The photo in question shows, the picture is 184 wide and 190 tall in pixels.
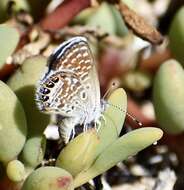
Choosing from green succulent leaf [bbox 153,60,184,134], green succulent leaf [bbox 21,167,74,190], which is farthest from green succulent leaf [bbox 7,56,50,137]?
green succulent leaf [bbox 153,60,184,134]

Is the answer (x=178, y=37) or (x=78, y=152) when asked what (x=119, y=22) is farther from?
(x=78, y=152)

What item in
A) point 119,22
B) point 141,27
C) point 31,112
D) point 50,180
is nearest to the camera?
point 50,180

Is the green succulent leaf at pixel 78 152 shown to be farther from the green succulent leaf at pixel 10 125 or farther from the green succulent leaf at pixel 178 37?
the green succulent leaf at pixel 178 37

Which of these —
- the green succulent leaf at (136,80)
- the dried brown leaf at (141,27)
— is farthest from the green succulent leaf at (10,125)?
the green succulent leaf at (136,80)

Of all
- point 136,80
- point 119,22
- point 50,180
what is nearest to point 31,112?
point 50,180

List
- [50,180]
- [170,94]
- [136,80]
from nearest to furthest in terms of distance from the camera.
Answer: [50,180] → [170,94] → [136,80]

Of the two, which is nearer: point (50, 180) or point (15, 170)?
point (50, 180)

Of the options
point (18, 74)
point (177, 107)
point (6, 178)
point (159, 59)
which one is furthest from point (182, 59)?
point (6, 178)

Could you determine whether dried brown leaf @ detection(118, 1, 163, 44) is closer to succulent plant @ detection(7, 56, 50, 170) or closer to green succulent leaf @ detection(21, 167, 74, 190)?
succulent plant @ detection(7, 56, 50, 170)
